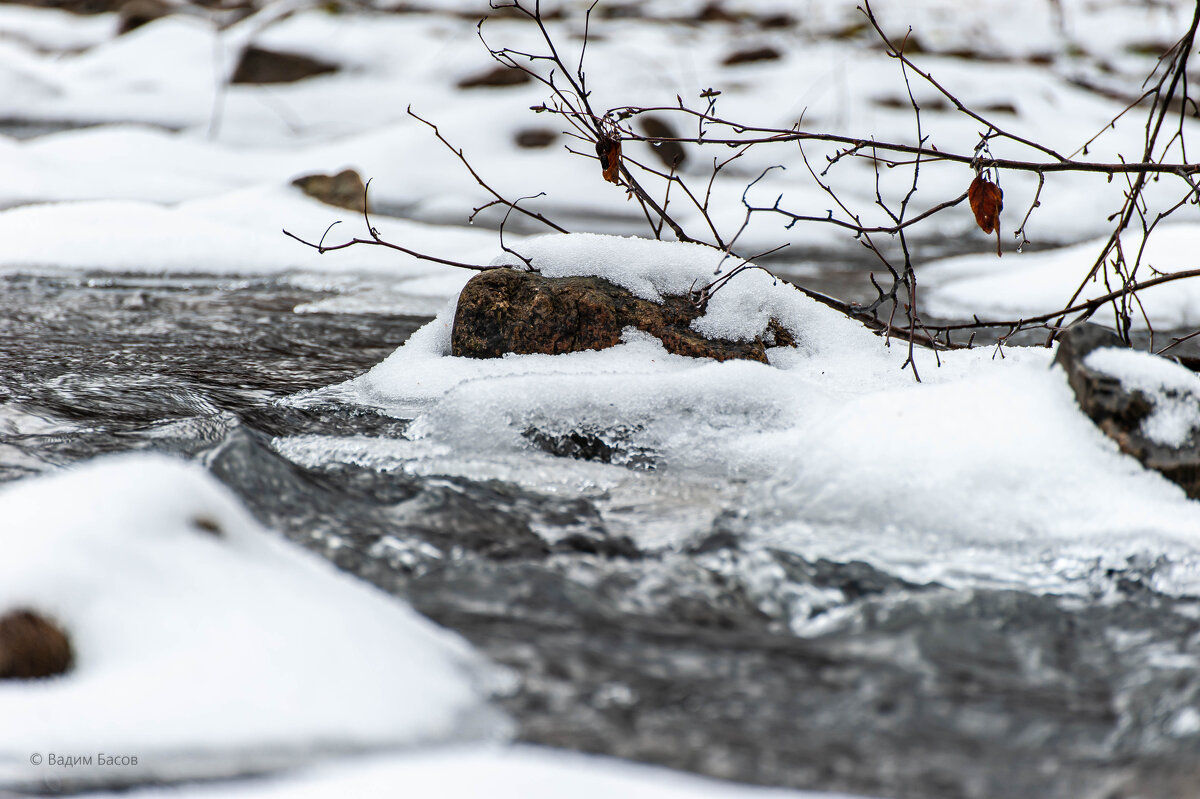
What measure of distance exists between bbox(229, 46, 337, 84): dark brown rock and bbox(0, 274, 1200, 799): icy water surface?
8.09 m

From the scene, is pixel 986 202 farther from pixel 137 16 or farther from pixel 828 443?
pixel 137 16

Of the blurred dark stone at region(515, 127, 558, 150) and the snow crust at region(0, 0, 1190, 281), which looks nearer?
the snow crust at region(0, 0, 1190, 281)

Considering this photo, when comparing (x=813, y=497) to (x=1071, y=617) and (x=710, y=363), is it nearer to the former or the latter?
(x=1071, y=617)

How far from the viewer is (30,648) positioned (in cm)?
109

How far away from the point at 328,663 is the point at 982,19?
1432 cm

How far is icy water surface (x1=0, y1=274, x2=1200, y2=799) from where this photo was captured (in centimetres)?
112

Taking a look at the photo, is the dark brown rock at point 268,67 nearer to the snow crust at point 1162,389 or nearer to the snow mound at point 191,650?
the snow mound at point 191,650

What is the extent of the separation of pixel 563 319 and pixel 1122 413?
4.41ft

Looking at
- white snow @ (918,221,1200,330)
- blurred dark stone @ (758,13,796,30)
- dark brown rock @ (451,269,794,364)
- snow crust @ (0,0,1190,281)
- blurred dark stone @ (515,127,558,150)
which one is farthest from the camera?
blurred dark stone @ (758,13,796,30)

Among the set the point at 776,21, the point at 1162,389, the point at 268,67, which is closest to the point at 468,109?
the point at 268,67

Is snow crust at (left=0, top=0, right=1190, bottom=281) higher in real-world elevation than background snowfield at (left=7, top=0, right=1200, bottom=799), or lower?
higher

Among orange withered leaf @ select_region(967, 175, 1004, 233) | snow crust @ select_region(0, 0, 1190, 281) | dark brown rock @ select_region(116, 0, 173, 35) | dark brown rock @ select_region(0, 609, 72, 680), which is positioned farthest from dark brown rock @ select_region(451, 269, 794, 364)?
dark brown rock @ select_region(116, 0, 173, 35)

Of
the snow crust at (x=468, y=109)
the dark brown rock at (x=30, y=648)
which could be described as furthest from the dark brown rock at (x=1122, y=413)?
the snow crust at (x=468, y=109)

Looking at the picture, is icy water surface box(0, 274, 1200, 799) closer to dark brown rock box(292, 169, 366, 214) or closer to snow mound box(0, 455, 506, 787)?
snow mound box(0, 455, 506, 787)
